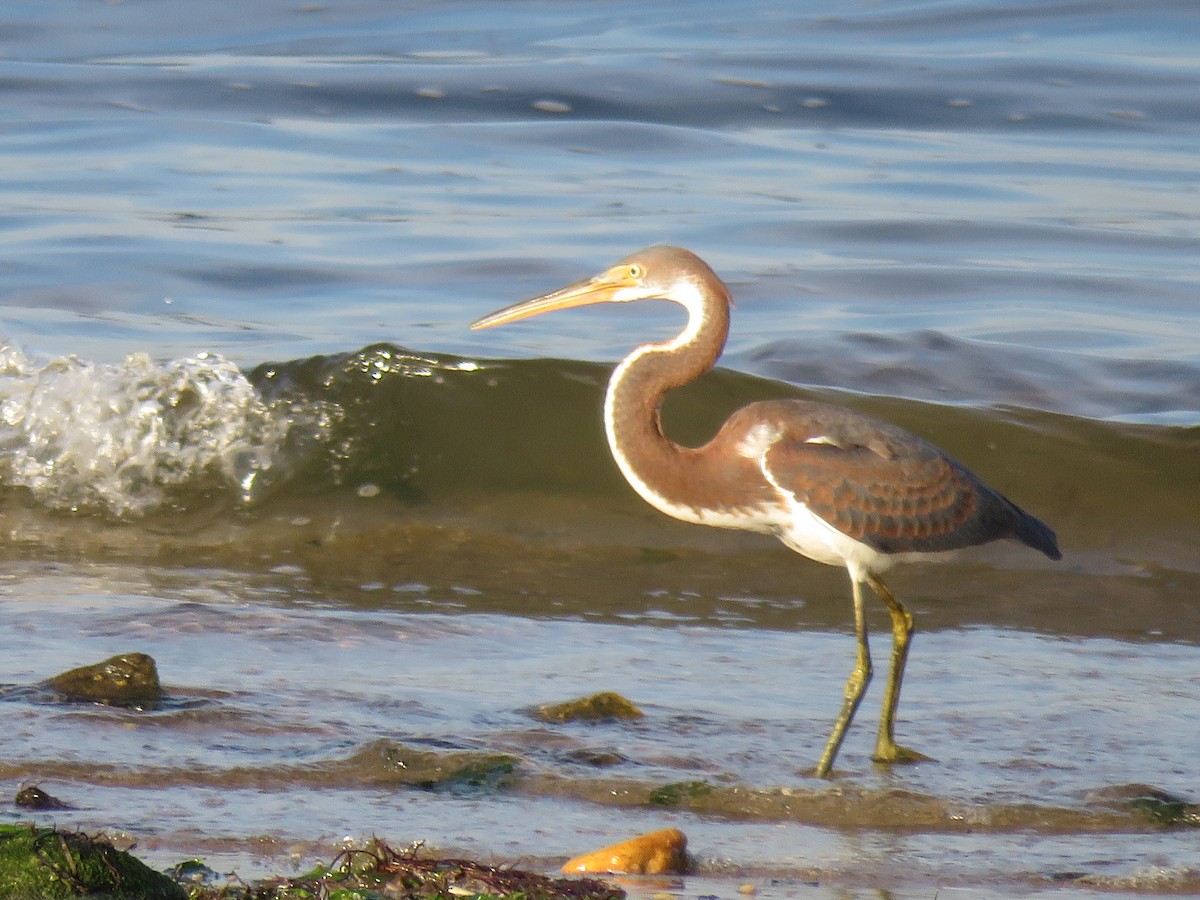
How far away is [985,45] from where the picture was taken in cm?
1950

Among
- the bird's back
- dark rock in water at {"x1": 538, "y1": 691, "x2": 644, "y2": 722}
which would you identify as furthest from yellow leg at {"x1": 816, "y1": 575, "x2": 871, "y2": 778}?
dark rock in water at {"x1": 538, "y1": 691, "x2": 644, "y2": 722}

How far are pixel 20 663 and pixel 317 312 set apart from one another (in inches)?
224

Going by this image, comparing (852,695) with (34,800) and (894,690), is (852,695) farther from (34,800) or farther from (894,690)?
(34,800)

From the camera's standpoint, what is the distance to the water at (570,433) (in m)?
4.53

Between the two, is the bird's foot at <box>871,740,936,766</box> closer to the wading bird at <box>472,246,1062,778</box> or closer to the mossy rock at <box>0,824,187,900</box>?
the wading bird at <box>472,246,1062,778</box>

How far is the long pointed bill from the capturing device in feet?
17.8

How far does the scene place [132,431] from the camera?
8.70 metres

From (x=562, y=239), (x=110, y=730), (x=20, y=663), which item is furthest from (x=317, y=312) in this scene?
(x=110, y=730)

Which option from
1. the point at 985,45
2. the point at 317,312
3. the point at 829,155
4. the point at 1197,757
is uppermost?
the point at 985,45

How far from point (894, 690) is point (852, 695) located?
12cm

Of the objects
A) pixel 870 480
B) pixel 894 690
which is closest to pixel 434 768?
pixel 894 690

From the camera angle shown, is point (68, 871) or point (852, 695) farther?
point (852, 695)

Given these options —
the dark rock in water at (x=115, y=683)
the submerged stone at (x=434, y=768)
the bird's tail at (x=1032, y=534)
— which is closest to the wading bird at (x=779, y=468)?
the bird's tail at (x=1032, y=534)

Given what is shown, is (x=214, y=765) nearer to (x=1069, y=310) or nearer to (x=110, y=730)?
(x=110, y=730)
